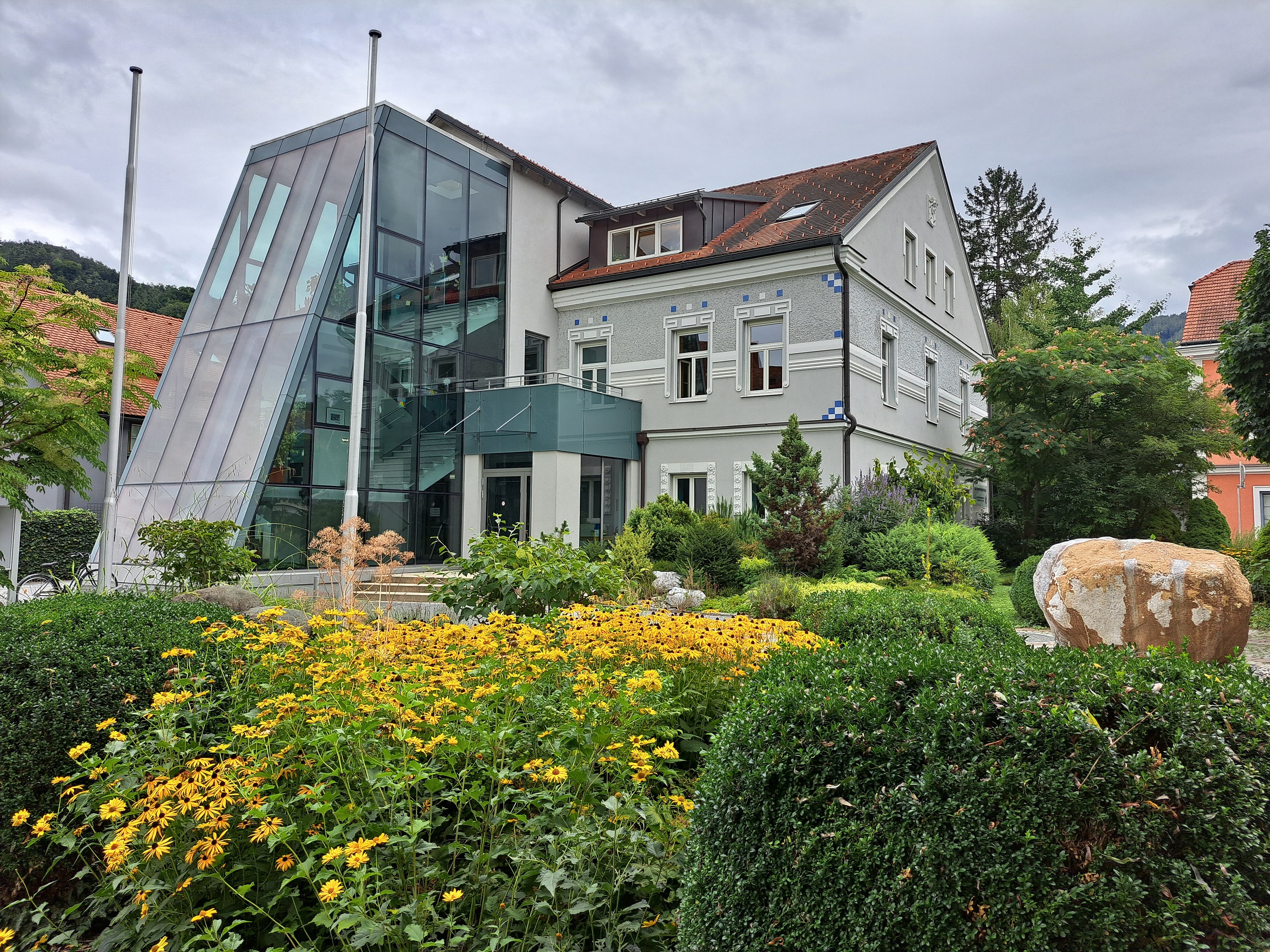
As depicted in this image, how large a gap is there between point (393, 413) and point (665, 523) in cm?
599

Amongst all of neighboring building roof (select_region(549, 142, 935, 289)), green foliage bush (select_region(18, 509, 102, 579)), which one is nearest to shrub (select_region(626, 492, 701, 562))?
neighboring building roof (select_region(549, 142, 935, 289))

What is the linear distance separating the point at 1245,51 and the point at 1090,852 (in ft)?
41.5

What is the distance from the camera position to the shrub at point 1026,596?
11.6 metres

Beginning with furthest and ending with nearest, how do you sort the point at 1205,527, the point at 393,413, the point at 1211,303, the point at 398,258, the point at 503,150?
the point at 1211,303, the point at 503,150, the point at 1205,527, the point at 398,258, the point at 393,413

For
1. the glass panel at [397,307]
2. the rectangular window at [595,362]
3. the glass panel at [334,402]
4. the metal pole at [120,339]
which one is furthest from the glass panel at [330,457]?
the rectangular window at [595,362]

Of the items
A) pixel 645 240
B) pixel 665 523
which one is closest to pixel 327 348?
pixel 665 523

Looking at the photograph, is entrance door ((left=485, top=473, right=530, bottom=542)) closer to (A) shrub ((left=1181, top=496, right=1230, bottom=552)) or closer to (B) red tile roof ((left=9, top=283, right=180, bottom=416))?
(B) red tile roof ((left=9, top=283, right=180, bottom=416))

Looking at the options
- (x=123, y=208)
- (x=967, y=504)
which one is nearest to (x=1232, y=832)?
(x=123, y=208)

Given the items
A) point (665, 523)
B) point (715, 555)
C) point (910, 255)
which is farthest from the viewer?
point (910, 255)

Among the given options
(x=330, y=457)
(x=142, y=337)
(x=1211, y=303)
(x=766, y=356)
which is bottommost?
(x=330, y=457)

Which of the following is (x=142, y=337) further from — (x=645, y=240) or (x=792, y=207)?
(x=792, y=207)

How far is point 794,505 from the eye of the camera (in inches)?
521

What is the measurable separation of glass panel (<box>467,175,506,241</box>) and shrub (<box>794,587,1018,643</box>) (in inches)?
539

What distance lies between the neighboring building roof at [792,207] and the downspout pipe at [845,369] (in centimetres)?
47
